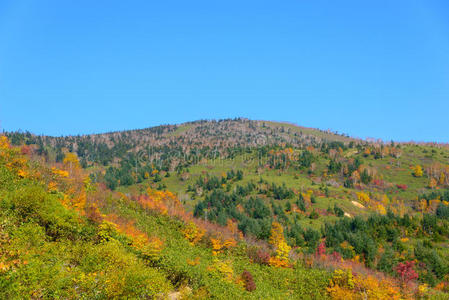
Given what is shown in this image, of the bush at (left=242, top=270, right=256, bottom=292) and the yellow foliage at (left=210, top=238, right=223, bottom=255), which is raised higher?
the yellow foliage at (left=210, top=238, right=223, bottom=255)

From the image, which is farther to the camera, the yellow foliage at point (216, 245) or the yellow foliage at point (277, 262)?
the yellow foliage at point (216, 245)

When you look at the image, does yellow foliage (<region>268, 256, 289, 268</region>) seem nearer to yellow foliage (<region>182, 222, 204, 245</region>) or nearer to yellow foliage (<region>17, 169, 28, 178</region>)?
yellow foliage (<region>182, 222, 204, 245</region>)

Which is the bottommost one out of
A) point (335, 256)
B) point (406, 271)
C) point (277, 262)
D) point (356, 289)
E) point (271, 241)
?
point (406, 271)

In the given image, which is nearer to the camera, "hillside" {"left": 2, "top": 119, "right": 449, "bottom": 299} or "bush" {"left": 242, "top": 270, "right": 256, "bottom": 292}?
"hillside" {"left": 2, "top": 119, "right": 449, "bottom": 299}

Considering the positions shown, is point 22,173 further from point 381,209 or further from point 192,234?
point 381,209

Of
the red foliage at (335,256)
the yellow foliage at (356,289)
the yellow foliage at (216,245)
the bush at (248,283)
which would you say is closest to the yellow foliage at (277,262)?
the yellow foliage at (216,245)

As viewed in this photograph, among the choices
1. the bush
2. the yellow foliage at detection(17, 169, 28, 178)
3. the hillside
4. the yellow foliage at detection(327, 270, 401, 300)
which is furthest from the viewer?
the yellow foliage at detection(17, 169, 28, 178)

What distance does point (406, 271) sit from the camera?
9650 centimetres

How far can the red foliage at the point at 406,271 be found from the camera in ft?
303

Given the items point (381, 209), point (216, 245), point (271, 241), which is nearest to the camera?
point (216, 245)

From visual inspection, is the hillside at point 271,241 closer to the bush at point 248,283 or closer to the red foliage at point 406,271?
the red foliage at point 406,271

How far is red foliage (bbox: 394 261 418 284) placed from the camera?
92.3m

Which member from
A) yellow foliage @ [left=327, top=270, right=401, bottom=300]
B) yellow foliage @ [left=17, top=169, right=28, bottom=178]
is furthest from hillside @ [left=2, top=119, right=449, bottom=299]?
yellow foliage @ [left=17, top=169, right=28, bottom=178]

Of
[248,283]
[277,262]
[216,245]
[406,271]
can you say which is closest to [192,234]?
[216,245]
